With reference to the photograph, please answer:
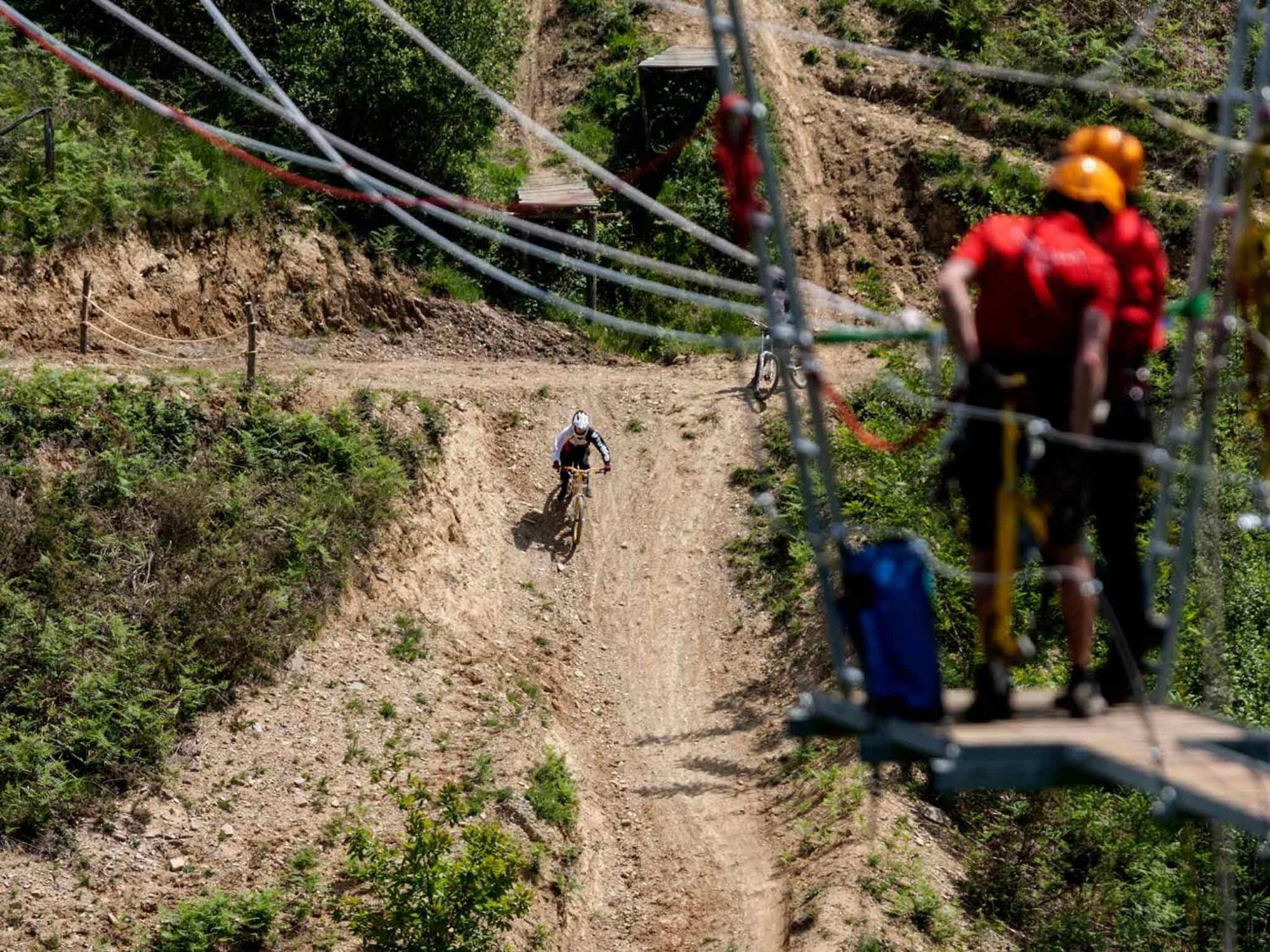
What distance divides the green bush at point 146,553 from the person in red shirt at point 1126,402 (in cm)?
1138

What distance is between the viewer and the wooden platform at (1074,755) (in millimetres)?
5742

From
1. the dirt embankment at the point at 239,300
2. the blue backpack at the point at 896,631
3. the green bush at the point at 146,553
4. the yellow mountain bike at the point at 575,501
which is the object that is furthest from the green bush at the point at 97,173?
the blue backpack at the point at 896,631

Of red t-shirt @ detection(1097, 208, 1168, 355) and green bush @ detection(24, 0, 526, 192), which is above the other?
green bush @ detection(24, 0, 526, 192)

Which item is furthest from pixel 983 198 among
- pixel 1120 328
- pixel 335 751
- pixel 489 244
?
pixel 1120 328

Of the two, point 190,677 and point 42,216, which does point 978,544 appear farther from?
point 42,216

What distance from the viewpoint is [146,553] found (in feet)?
55.4

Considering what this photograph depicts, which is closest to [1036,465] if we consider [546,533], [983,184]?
[546,533]

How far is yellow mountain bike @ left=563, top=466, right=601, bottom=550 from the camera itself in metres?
20.4

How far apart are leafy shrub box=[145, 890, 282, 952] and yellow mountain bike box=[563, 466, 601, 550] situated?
291 inches

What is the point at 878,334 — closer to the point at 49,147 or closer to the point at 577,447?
the point at 577,447

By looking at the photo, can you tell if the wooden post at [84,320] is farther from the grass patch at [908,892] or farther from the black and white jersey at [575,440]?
the grass patch at [908,892]

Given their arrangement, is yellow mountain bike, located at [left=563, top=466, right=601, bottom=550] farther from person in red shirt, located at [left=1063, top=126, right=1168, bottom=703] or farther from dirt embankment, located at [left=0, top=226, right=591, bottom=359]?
person in red shirt, located at [left=1063, top=126, right=1168, bottom=703]

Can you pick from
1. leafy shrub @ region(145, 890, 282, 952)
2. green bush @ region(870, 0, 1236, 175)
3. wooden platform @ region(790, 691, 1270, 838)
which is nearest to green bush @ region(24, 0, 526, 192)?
green bush @ region(870, 0, 1236, 175)

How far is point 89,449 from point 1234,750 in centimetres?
1400
